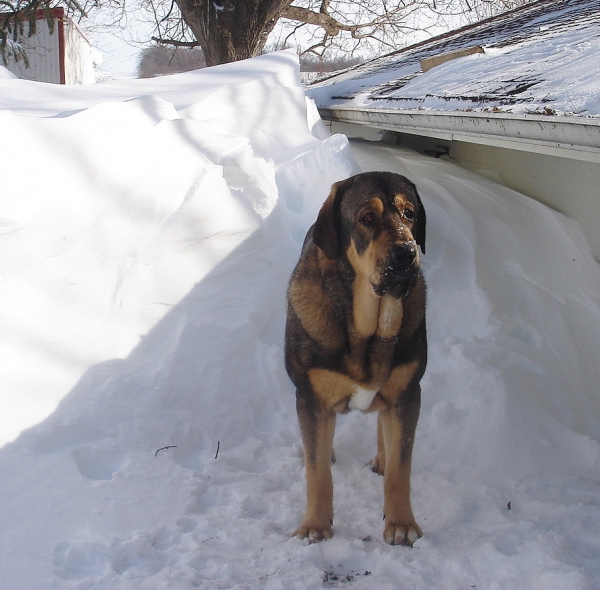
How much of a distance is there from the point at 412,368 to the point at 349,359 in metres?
0.32

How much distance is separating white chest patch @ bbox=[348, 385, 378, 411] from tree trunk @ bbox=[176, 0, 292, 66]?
406 inches

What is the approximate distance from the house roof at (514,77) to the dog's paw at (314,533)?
2359 millimetres

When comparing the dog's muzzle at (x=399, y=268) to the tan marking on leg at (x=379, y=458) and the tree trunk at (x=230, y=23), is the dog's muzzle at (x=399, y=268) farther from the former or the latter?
the tree trunk at (x=230, y=23)

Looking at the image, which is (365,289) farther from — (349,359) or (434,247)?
(434,247)

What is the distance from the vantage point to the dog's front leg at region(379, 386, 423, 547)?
3072mm

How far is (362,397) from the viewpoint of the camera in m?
3.18

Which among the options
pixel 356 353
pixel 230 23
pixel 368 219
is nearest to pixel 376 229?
pixel 368 219

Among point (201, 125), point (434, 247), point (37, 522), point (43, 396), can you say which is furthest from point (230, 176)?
point (37, 522)

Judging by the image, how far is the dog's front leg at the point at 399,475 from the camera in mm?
3072

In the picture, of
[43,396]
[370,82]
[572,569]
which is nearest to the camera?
[572,569]

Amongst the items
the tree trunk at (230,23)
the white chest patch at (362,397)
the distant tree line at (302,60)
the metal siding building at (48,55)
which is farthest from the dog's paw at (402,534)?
the metal siding building at (48,55)

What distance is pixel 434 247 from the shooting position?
5.54 metres

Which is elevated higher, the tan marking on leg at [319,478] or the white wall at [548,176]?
the white wall at [548,176]

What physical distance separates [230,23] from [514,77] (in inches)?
327
